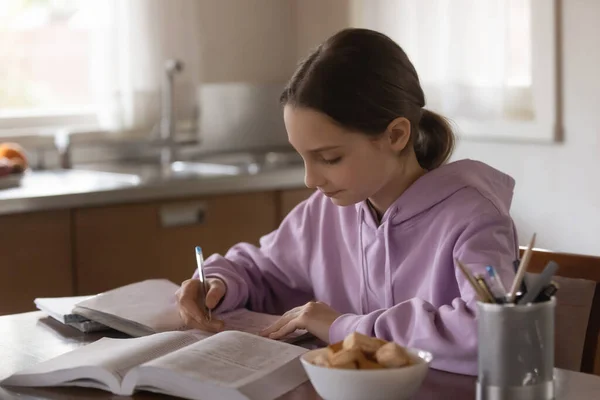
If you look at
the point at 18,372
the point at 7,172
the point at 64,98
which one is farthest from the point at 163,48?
the point at 18,372

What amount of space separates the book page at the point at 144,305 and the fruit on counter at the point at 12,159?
1.28 metres

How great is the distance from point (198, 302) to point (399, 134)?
1.42 ft

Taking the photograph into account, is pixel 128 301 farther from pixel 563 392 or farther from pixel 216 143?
pixel 216 143

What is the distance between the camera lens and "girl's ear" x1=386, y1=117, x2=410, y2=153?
152 cm

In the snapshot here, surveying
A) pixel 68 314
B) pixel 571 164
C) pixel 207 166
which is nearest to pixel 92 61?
pixel 207 166

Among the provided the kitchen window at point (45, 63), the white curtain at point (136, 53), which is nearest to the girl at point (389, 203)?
the white curtain at point (136, 53)

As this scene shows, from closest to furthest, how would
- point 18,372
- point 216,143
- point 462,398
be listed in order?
point 462,398 → point 18,372 → point 216,143

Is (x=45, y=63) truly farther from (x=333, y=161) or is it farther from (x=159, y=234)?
(x=333, y=161)

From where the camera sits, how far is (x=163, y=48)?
11.3 feet

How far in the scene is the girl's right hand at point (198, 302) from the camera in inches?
60.7

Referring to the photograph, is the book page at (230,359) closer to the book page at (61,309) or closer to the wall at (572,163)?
the book page at (61,309)

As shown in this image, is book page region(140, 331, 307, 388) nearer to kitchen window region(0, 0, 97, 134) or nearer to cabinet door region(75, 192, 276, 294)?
cabinet door region(75, 192, 276, 294)

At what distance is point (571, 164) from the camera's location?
287cm

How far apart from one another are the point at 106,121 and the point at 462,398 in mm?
2429
